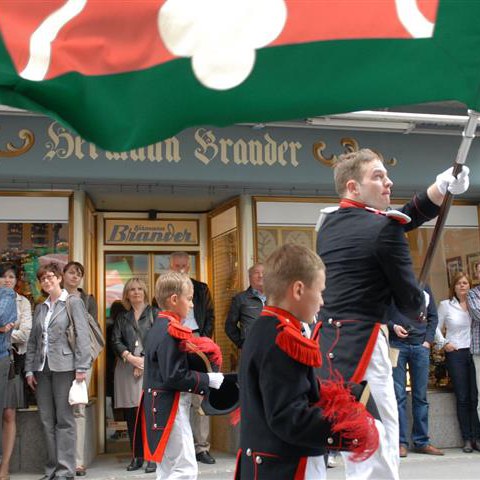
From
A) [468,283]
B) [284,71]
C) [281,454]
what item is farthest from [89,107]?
[468,283]

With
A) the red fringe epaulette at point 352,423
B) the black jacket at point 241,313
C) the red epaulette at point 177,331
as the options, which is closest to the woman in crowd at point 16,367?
the black jacket at point 241,313

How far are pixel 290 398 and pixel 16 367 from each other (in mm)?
5553

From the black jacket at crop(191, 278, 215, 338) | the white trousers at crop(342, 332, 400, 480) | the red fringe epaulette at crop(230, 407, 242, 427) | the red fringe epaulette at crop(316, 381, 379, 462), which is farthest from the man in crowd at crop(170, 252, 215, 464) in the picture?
the red fringe epaulette at crop(316, 381, 379, 462)

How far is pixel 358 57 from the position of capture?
2.94m

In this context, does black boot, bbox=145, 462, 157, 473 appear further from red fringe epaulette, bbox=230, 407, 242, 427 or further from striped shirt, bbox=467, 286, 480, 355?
red fringe epaulette, bbox=230, 407, 242, 427

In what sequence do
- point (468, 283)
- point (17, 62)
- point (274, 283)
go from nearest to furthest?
1. point (17, 62)
2. point (274, 283)
3. point (468, 283)

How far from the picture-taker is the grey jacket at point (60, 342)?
7.41m

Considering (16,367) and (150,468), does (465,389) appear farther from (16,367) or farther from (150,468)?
(16,367)

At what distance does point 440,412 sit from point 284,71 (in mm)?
7021

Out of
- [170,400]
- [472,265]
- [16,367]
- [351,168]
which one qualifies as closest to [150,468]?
[16,367]

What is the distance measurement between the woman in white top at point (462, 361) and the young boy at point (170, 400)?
15.6ft

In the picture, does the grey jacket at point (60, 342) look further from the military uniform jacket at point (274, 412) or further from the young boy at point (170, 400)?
the military uniform jacket at point (274, 412)

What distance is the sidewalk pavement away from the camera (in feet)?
24.3

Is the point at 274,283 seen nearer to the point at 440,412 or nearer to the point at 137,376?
the point at 137,376
